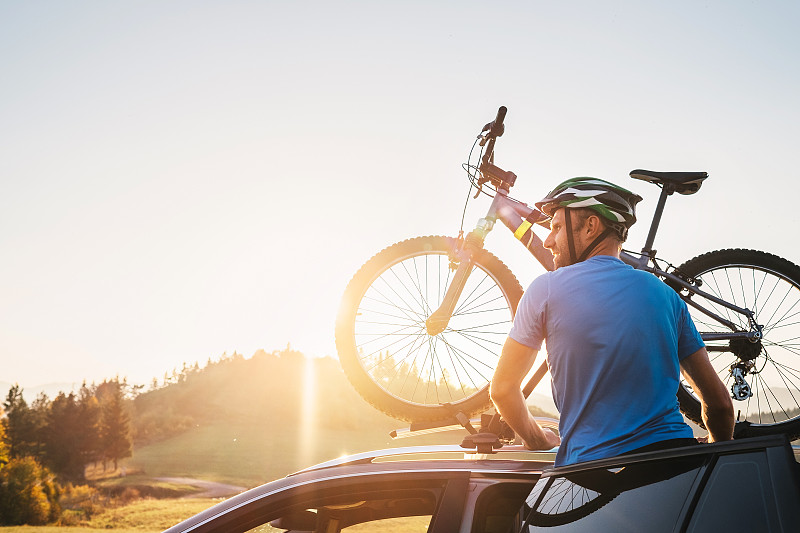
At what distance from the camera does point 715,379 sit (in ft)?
7.21

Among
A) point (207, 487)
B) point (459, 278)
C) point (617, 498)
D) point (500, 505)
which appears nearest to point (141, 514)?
point (207, 487)

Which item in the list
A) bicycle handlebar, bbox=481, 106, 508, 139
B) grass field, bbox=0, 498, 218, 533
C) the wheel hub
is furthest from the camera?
grass field, bbox=0, 498, 218, 533

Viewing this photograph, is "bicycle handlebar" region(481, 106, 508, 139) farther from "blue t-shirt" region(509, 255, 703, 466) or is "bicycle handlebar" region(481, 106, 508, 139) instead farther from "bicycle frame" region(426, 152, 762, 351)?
"blue t-shirt" region(509, 255, 703, 466)

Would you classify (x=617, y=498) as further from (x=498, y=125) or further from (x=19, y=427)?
(x=19, y=427)

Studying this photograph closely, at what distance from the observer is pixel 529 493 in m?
1.76

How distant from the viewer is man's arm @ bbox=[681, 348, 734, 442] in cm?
219

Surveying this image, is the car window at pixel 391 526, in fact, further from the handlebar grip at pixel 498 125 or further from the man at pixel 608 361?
the handlebar grip at pixel 498 125

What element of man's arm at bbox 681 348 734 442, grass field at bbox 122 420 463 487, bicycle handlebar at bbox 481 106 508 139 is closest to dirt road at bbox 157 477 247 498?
grass field at bbox 122 420 463 487

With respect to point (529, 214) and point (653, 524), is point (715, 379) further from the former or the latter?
point (529, 214)

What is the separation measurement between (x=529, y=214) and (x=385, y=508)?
200cm

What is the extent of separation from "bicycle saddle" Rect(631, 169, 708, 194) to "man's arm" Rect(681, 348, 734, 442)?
187 centimetres

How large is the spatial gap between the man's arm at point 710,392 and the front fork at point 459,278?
1.80 m

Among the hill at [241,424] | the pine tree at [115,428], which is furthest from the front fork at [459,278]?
the pine tree at [115,428]

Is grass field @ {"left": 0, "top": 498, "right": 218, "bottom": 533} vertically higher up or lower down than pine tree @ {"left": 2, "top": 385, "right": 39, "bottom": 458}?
lower down
